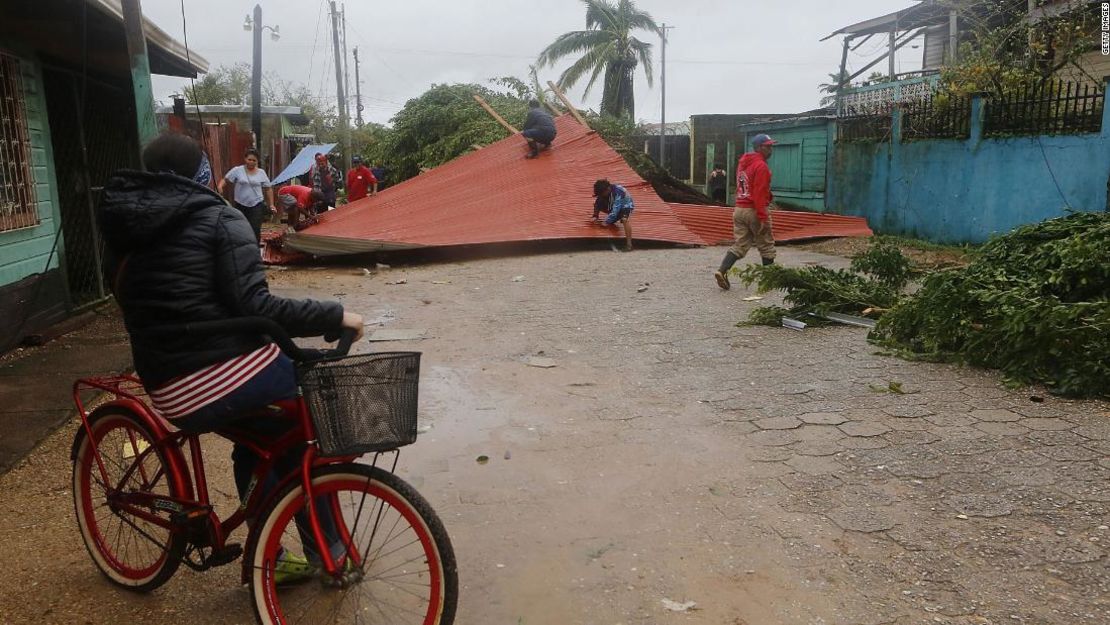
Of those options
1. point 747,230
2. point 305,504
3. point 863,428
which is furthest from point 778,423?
point 747,230

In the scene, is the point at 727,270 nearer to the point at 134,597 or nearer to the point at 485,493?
the point at 485,493

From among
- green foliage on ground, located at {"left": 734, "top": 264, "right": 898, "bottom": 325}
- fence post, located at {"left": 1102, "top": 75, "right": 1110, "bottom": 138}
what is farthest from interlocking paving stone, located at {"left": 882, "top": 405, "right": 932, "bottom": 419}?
fence post, located at {"left": 1102, "top": 75, "right": 1110, "bottom": 138}

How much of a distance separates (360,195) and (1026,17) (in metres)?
12.4

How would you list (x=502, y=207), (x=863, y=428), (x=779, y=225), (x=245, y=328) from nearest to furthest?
(x=245, y=328)
(x=863, y=428)
(x=502, y=207)
(x=779, y=225)

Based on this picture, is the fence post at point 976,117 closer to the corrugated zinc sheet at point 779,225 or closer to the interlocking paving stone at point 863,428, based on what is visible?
the corrugated zinc sheet at point 779,225

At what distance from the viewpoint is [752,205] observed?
9047mm

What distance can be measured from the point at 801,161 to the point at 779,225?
4.48 m

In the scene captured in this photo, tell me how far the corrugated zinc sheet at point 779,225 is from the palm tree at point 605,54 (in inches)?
850

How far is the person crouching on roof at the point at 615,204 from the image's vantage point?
12664 millimetres

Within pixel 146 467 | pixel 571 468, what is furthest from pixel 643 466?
pixel 146 467

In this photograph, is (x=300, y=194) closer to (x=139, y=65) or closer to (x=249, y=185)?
(x=249, y=185)

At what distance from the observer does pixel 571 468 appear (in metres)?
4.11

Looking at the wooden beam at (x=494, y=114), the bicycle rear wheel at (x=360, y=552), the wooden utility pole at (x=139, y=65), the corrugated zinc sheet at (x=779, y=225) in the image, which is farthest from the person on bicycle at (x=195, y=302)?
the wooden beam at (x=494, y=114)

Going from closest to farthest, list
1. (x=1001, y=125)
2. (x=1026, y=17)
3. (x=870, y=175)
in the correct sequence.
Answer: (x=1001, y=125) < (x=1026, y=17) < (x=870, y=175)
